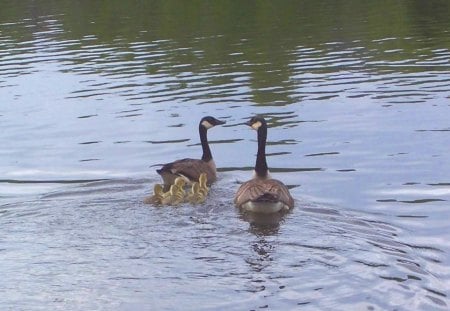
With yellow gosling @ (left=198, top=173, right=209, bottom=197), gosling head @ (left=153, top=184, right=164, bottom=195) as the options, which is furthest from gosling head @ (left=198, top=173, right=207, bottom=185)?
gosling head @ (left=153, top=184, right=164, bottom=195)

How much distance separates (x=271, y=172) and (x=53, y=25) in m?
32.6

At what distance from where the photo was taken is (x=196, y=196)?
1667cm

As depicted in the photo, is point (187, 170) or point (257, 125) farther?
point (257, 125)

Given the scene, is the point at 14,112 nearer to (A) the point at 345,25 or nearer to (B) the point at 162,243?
(B) the point at 162,243

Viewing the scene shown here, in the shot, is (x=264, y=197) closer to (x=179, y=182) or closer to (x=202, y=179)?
(x=202, y=179)

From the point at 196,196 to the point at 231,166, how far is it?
3.41 metres

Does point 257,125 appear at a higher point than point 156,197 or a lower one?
higher

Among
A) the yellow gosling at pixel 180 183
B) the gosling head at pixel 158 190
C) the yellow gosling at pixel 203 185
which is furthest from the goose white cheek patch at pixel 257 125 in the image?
the gosling head at pixel 158 190

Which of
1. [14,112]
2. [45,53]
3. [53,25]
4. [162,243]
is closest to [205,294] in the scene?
[162,243]

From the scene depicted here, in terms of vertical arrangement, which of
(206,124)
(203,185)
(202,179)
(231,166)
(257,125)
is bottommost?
(231,166)

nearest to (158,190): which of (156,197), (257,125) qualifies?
(156,197)

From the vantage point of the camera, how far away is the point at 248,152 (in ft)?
68.5

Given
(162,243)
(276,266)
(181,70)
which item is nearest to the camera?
(276,266)

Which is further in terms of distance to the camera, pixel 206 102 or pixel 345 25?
pixel 345 25
